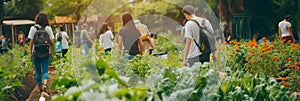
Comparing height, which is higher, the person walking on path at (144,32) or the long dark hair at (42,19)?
the long dark hair at (42,19)

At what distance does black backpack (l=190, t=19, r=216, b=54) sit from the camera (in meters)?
7.43

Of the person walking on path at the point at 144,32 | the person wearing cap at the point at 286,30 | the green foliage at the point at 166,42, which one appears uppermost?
the person walking on path at the point at 144,32

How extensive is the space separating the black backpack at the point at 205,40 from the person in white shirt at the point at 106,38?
4.82 meters

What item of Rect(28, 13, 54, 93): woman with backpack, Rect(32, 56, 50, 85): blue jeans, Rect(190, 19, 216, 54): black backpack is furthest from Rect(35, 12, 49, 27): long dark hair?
Rect(190, 19, 216, 54): black backpack

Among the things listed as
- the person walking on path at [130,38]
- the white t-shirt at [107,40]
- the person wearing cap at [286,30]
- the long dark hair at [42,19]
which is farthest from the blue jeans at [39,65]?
the person wearing cap at [286,30]

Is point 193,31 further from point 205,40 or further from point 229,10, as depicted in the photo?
point 229,10

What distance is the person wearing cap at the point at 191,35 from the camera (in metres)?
7.42

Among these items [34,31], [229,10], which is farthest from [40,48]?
[229,10]

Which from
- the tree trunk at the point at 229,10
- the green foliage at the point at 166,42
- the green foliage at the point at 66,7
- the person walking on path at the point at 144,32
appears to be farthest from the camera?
the green foliage at the point at 66,7

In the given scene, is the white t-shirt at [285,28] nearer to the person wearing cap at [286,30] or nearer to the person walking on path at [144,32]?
the person wearing cap at [286,30]

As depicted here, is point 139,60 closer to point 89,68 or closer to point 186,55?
point 186,55

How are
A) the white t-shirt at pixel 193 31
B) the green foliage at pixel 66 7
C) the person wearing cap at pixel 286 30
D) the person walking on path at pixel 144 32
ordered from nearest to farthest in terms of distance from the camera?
the white t-shirt at pixel 193 31 < the person walking on path at pixel 144 32 < the person wearing cap at pixel 286 30 < the green foliage at pixel 66 7

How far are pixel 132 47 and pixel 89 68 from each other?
6919 millimetres

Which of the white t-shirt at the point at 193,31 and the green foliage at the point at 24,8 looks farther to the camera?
the green foliage at the point at 24,8
